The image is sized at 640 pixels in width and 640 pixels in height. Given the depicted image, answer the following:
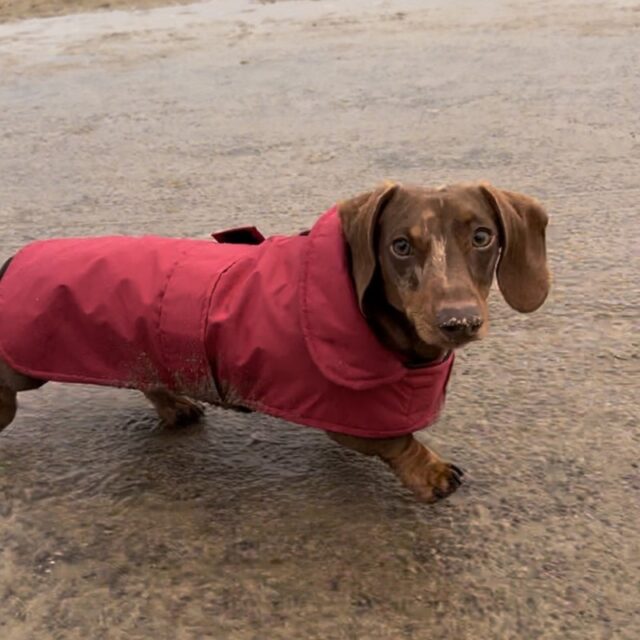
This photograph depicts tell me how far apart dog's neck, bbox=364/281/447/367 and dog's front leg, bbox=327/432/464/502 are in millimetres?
226

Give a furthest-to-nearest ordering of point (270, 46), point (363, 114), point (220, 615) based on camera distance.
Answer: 1. point (270, 46)
2. point (363, 114)
3. point (220, 615)

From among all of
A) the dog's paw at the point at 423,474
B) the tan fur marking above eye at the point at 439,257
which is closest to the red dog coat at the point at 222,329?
the dog's paw at the point at 423,474

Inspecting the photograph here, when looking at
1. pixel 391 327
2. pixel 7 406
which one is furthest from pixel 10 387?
pixel 391 327

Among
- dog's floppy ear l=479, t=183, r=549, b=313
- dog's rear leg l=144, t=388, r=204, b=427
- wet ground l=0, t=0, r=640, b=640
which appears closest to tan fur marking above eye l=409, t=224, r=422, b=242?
dog's floppy ear l=479, t=183, r=549, b=313

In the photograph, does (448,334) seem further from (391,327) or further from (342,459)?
(342,459)

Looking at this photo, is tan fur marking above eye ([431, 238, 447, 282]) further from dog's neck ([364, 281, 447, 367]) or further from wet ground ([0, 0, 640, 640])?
wet ground ([0, 0, 640, 640])

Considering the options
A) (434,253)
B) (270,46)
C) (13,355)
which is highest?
(434,253)

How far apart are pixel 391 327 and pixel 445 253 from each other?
0.26m

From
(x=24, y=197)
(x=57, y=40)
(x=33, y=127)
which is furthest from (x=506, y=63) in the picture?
(x=57, y=40)

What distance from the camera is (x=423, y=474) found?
103 inches

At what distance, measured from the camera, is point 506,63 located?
7.73 metres

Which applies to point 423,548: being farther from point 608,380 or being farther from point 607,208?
point 607,208

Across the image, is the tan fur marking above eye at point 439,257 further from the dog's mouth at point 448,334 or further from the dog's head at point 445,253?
the dog's mouth at point 448,334

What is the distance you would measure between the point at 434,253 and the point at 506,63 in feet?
18.9
